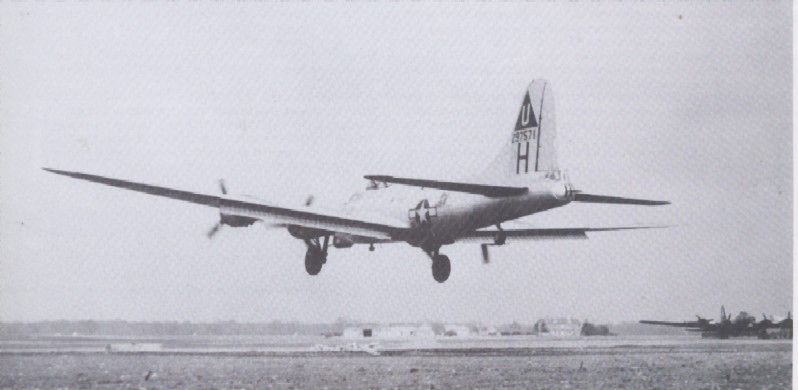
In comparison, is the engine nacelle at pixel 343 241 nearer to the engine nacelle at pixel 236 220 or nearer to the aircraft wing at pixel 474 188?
the engine nacelle at pixel 236 220

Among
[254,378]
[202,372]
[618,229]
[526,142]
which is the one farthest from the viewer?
[618,229]

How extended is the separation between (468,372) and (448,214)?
7.31 meters

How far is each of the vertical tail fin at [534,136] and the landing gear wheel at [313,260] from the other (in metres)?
8.71

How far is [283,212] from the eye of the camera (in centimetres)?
2594

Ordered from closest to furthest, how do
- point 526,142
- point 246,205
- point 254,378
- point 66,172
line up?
point 254,378, point 66,172, point 526,142, point 246,205

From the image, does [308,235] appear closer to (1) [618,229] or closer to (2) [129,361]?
(2) [129,361]

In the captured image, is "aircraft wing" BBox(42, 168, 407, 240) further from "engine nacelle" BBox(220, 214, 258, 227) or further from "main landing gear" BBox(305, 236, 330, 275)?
"main landing gear" BBox(305, 236, 330, 275)

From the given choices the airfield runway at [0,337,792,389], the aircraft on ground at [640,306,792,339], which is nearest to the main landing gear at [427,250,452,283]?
the airfield runway at [0,337,792,389]

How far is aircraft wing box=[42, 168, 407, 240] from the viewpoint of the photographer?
25344 millimetres

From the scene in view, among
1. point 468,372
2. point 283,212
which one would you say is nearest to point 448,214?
point 283,212

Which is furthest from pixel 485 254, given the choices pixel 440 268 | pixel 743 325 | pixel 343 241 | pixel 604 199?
pixel 743 325

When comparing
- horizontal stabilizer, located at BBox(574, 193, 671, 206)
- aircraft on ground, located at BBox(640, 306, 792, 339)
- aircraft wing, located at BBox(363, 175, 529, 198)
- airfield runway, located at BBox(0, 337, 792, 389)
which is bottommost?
airfield runway, located at BBox(0, 337, 792, 389)

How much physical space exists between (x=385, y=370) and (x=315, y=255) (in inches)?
409

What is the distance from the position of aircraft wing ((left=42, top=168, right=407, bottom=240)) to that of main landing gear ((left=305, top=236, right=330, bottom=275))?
3405mm
